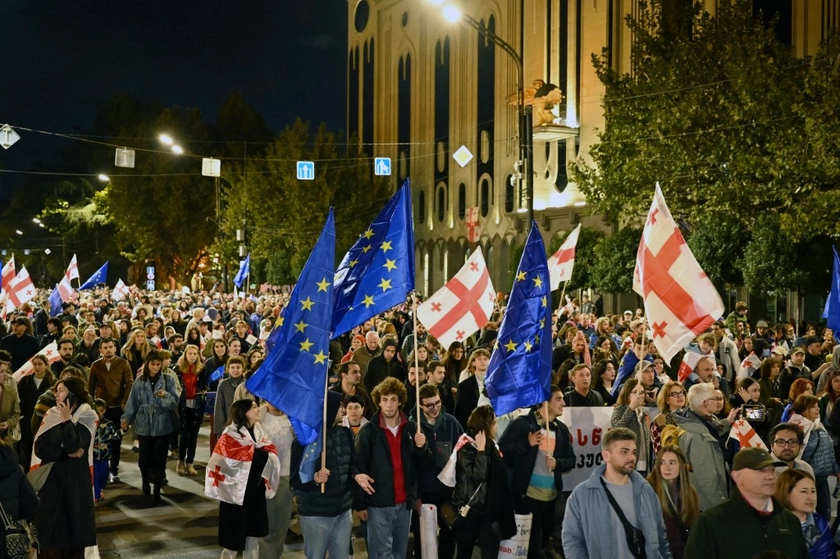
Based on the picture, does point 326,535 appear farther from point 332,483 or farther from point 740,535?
point 740,535

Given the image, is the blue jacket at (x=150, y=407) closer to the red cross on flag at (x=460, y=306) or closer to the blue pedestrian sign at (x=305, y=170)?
the red cross on flag at (x=460, y=306)

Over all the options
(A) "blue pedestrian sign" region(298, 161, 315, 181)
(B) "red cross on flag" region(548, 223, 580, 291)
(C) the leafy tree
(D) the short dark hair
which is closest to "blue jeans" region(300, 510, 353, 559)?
(D) the short dark hair

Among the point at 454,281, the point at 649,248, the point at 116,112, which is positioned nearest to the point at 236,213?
the point at 116,112

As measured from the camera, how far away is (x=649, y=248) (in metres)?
9.62

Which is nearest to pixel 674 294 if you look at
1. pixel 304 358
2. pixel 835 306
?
pixel 304 358

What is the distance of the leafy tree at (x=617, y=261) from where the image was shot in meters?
30.4

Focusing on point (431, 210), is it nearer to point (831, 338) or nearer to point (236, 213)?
point (236, 213)

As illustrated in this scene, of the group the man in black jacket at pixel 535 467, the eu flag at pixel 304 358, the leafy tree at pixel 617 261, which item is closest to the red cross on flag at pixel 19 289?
the leafy tree at pixel 617 261

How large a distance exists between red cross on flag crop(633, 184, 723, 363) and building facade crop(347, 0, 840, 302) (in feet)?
65.7

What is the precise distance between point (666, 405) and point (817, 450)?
128cm

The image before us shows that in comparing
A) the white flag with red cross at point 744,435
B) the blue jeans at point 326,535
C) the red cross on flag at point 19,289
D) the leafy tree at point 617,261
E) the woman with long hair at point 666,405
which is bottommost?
the blue jeans at point 326,535

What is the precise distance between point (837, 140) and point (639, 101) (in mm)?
7812

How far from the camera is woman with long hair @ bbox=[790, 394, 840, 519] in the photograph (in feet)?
26.7

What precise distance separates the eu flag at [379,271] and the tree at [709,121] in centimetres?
1587
